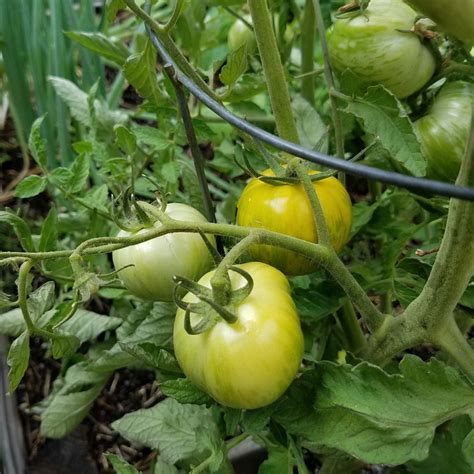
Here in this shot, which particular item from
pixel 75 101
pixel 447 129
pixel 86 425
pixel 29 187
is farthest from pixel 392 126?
pixel 86 425

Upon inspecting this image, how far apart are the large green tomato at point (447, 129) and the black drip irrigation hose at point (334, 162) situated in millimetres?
212

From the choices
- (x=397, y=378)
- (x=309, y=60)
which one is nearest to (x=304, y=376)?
(x=397, y=378)

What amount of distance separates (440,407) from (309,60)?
1.88ft

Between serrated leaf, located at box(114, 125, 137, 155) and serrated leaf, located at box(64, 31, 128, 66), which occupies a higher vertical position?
serrated leaf, located at box(64, 31, 128, 66)

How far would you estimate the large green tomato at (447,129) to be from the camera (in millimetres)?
668

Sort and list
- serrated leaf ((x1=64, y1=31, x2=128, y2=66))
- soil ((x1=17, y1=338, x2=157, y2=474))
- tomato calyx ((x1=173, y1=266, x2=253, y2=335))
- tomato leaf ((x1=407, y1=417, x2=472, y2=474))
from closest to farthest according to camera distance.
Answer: tomato calyx ((x1=173, y1=266, x2=253, y2=335)) → tomato leaf ((x1=407, y1=417, x2=472, y2=474)) → serrated leaf ((x1=64, y1=31, x2=128, y2=66)) → soil ((x1=17, y1=338, x2=157, y2=474))

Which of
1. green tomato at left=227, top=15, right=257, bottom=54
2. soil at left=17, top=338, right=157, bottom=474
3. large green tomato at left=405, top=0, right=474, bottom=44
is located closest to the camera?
large green tomato at left=405, top=0, right=474, bottom=44

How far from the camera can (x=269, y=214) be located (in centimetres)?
59

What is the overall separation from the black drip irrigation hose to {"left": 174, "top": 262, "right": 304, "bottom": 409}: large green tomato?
0.38 ft

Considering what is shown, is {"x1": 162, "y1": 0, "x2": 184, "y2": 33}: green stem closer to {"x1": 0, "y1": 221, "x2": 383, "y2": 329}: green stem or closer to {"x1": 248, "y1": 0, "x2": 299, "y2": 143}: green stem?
{"x1": 248, "y1": 0, "x2": 299, "y2": 143}: green stem

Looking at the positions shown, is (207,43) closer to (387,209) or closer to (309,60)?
(309,60)

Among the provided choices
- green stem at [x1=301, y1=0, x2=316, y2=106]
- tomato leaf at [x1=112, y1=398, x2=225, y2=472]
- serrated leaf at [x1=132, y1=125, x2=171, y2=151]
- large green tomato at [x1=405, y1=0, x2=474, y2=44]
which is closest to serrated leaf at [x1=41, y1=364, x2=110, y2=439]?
tomato leaf at [x1=112, y1=398, x2=225, y2=472]

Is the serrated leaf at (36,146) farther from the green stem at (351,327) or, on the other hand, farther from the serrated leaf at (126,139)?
the green stem at (351,327)

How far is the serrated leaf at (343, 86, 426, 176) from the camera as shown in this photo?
1.99 ft
